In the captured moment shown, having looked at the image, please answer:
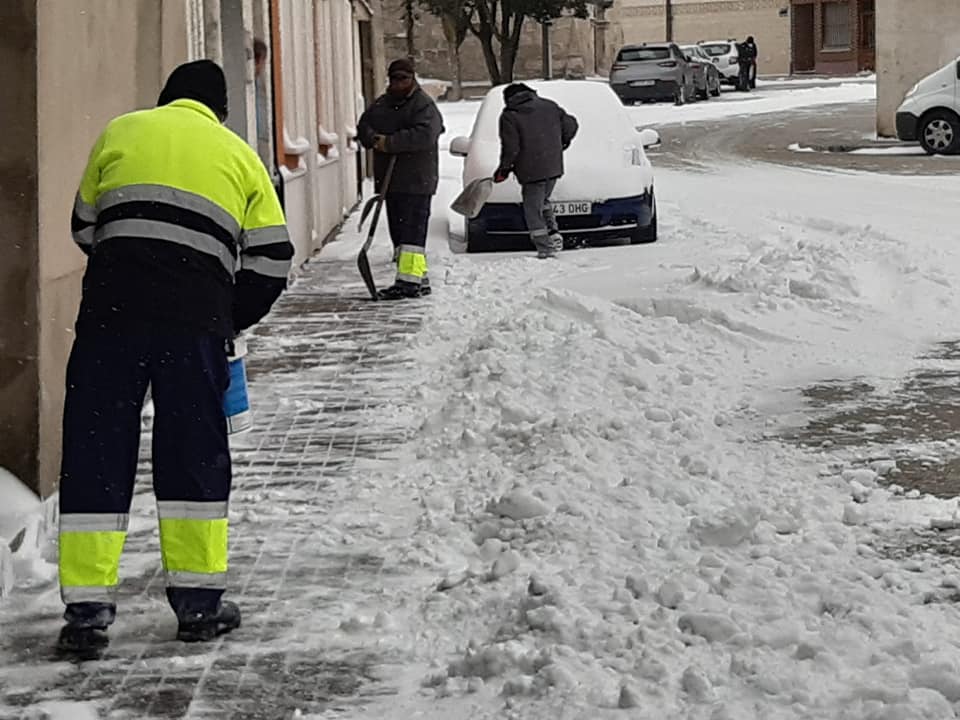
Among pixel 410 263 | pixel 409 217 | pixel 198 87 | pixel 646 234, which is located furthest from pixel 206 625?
pixel 646 234

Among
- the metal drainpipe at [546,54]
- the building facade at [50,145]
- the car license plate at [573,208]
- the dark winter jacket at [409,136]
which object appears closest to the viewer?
the building facade at [50,145]

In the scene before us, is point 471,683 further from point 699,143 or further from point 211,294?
point 699,143

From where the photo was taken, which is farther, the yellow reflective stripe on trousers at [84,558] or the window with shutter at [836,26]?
the window with shutter at [836,26]

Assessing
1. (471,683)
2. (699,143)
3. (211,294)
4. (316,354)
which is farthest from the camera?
(699,143)

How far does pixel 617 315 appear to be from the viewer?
11.4 meters

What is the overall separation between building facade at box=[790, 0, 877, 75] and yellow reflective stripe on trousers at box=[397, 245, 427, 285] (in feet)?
190

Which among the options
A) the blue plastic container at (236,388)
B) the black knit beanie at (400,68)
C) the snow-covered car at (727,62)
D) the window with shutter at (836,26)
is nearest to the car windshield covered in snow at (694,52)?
the snow-covered car at (727,62)

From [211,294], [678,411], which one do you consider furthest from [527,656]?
[678,411]

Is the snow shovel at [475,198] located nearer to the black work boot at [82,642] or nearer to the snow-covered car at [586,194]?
the snow-covered car at [586,194]

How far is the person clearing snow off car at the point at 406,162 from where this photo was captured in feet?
43.5

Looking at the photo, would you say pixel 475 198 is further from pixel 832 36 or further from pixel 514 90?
pixel 832 36

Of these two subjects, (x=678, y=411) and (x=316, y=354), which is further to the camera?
(x=316, y=354)

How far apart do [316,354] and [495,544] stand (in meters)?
4.84

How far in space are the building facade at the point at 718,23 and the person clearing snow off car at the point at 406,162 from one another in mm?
59041
